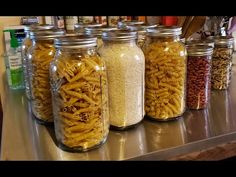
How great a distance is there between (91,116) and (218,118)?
32 centimetres

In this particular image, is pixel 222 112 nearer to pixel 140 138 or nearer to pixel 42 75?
pixel 140 138

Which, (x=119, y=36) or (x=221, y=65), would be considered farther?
(x=221, y=65)

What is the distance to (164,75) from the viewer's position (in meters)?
0.54

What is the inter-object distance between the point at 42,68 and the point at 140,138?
9.7 inches

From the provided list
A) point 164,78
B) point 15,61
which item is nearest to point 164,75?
point 164,78

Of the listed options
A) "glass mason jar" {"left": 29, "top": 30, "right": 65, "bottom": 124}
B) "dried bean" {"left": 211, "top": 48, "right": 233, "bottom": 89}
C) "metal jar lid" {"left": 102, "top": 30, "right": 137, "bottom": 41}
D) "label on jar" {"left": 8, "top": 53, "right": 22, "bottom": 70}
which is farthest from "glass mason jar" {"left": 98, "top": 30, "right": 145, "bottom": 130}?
"label on jar" {"left": 8, "top": 53, "right": 22, "bottom": 70}

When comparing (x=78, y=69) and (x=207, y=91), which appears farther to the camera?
(x=207, y=91)

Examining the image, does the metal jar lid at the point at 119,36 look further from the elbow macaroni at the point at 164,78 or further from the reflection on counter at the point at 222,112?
the reflection on counter at the point at 222,112

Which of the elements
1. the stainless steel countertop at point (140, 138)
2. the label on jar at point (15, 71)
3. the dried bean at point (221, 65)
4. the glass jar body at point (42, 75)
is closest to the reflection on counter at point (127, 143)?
the stainless steel countertop at point (140, 138)

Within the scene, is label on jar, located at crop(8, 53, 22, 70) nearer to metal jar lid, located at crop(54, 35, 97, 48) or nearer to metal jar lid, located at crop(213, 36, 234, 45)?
metal jar lid, located at crop(54, 35, 97, 48)
